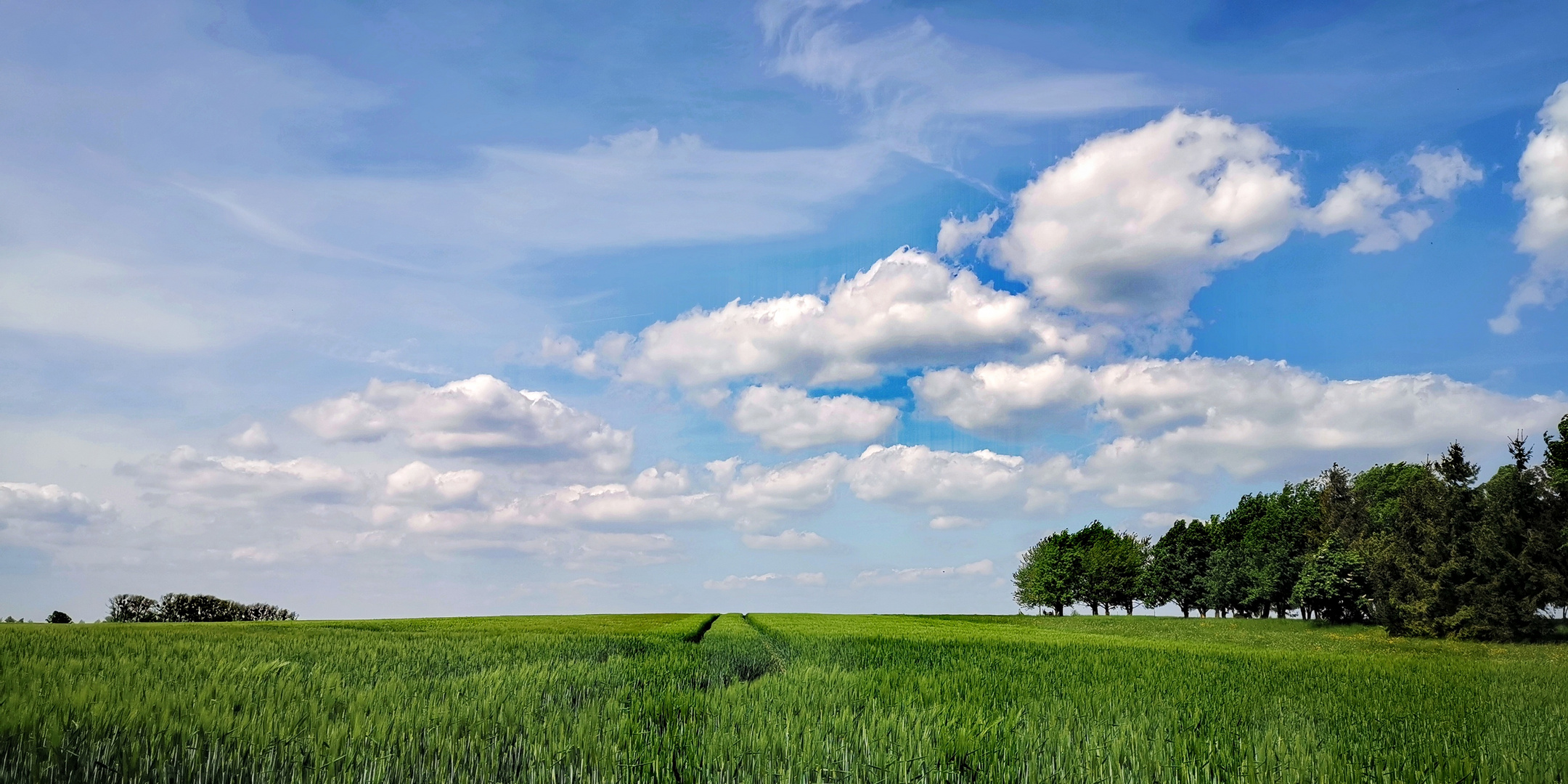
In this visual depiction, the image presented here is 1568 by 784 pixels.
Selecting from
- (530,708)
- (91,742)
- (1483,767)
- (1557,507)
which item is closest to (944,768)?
(530,708)

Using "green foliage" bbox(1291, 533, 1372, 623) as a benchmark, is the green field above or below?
above

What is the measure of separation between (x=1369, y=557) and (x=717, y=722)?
5211cm

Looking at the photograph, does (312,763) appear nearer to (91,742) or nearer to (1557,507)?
(91,742)

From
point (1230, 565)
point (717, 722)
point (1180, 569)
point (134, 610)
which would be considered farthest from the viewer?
point (1180, 569)

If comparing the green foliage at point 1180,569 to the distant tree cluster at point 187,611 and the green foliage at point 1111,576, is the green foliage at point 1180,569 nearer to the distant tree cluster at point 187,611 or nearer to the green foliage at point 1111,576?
the green foliage at point 1111,576

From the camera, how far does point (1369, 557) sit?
4509 centimetres

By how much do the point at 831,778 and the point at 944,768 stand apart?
0.72 metres

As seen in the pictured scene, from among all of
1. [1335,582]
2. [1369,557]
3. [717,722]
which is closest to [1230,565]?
[1335,582]

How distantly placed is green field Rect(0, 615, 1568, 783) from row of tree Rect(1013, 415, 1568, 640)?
27.9m

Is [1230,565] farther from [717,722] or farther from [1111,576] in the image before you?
[717,722]

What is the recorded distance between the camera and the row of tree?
34.8 m

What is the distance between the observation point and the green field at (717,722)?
199 inches

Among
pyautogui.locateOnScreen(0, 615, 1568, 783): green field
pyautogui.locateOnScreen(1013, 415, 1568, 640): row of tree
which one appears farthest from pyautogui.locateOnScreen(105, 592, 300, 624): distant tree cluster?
pyautogui.locateOnScreen(1013, 415, 1568, 640): row of tree

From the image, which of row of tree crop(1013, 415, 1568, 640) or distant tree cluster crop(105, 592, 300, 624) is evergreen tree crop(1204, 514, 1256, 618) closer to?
row of tree crop(1013, 415, 1568, 640)
